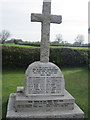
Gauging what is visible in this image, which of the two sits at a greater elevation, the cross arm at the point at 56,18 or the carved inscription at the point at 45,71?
the cross arm at the point at 56,18

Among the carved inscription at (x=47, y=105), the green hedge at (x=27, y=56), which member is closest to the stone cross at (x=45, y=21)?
the carved inscription at (x=47, y=105)

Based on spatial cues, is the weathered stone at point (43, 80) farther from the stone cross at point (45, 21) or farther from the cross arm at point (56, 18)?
the cross arm at point (56, 18)

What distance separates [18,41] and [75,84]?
748cm

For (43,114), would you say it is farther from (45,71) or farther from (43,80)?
(45,71)

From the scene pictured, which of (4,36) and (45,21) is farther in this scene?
(4,36)

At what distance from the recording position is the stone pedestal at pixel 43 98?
4.57m

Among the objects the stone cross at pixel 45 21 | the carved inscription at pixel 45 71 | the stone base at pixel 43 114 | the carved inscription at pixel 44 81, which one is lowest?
the stone base at pixel 43 114

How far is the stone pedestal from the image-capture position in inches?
180

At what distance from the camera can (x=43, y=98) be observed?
4.75 meters

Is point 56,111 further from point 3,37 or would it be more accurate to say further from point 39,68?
point 3,37

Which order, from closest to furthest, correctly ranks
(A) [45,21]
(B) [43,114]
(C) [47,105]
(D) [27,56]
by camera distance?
(B) [43,114]
(C) [47,105]
(A) [45,21]
(D) [27,56]

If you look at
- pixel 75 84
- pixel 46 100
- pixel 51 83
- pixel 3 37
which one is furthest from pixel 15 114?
pixel 3 37

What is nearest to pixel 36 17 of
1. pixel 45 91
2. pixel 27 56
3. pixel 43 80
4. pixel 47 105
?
pixel 43 80

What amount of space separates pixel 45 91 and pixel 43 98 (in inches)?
8.9
